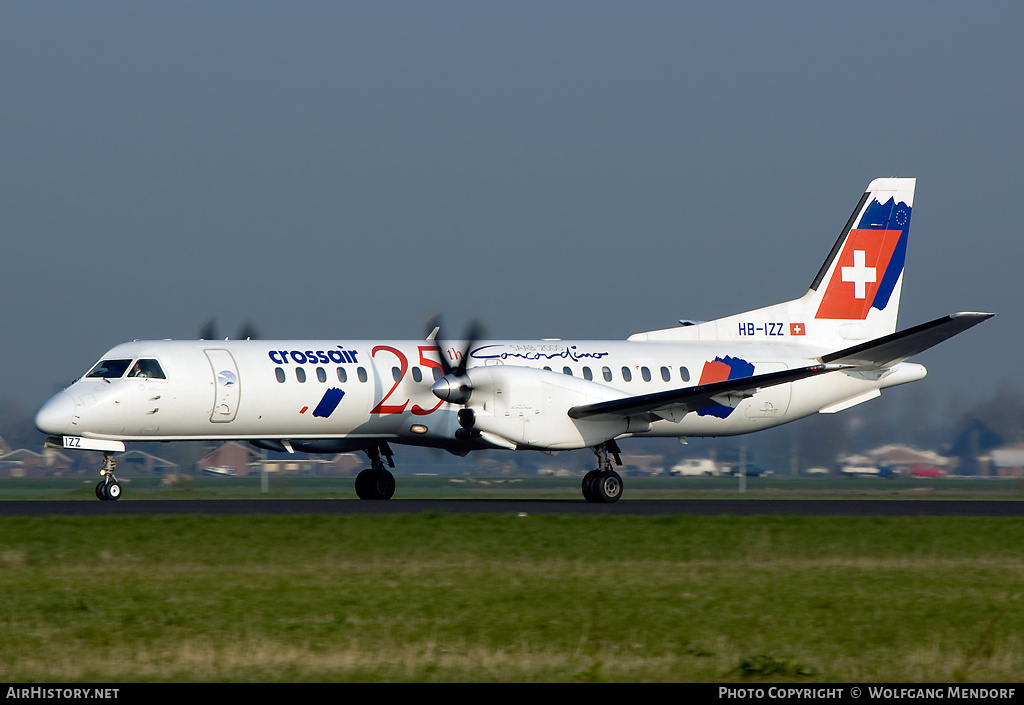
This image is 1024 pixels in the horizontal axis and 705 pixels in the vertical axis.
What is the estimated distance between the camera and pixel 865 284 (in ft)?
105

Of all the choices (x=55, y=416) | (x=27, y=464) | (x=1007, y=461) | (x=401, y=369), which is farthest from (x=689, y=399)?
(x=1007, y=461)

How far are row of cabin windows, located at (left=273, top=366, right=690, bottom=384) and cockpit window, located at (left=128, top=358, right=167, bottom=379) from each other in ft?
7.37

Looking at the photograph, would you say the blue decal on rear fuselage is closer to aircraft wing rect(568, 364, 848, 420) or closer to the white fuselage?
the white fuselage

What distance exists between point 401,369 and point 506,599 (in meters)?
13.6

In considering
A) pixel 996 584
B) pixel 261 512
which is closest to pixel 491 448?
pixel 261 512

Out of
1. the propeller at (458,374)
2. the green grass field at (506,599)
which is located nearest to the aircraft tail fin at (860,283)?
the propeller at (458,374)

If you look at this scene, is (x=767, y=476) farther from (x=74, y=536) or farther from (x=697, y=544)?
(x=74, y=536)

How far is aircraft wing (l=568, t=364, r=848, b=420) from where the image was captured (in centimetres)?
2517

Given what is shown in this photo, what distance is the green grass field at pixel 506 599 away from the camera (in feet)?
34.4

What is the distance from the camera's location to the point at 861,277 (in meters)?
31.9

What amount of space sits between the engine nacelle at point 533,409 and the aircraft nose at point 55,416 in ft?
24.6

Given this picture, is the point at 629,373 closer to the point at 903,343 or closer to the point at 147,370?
the point at 903,343

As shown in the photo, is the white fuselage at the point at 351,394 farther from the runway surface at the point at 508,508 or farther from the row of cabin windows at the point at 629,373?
the runway surface at the point at 508,508
